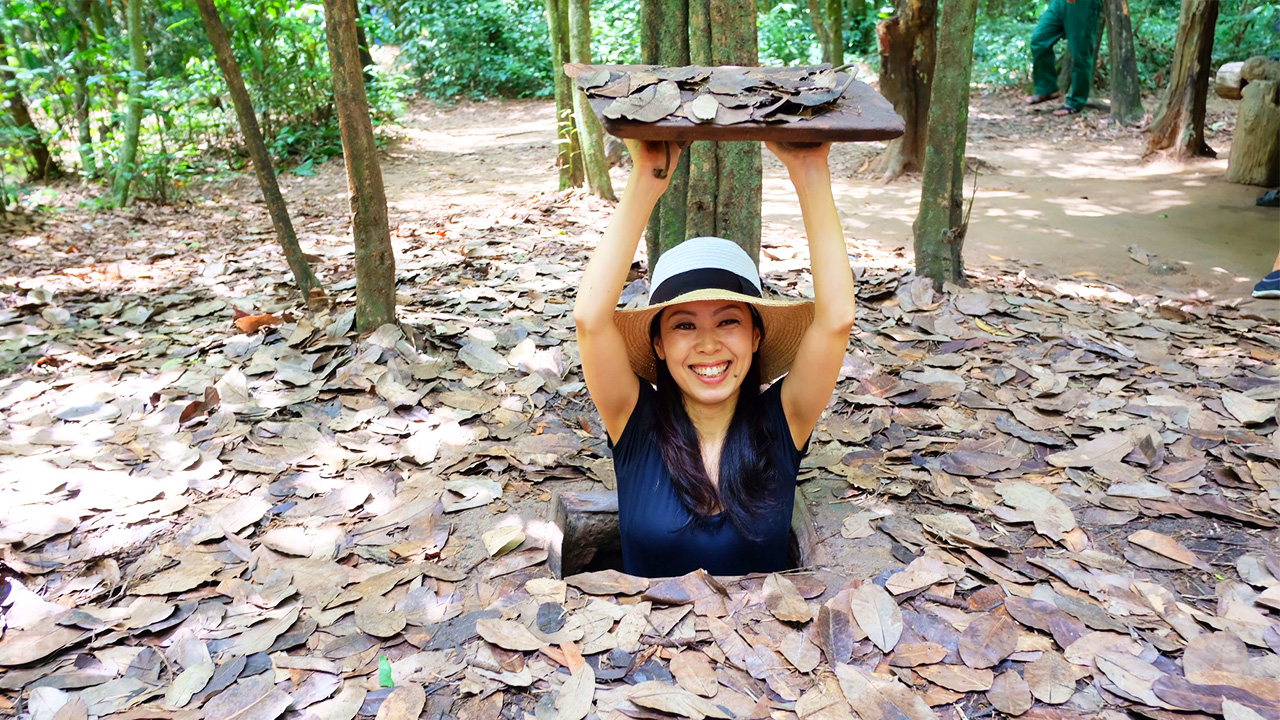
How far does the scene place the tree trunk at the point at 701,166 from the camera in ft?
10.0

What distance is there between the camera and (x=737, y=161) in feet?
10.3

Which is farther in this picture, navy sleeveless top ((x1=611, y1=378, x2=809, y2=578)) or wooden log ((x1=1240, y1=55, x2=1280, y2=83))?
wooden log ((x1=1240, y1=55, x2=1280, y2=83))

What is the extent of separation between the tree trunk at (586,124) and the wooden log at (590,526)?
4.83m

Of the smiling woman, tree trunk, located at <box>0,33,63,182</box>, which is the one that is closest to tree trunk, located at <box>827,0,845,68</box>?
tree trunk, located at <box>0,33,63,182</box>

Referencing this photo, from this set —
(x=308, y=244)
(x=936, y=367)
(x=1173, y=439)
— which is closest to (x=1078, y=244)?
(x=936, y=367)

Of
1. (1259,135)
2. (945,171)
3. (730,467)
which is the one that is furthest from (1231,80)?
(730,467)

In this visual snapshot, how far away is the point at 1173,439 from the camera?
3.04 metres

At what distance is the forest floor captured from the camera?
6.51ft

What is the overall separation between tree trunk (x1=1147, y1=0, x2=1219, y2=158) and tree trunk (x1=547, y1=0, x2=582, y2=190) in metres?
6.38

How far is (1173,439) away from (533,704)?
8.02ft

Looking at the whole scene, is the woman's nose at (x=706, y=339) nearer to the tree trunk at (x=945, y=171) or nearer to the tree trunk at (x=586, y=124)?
the tree trunk at (x=945, y=171)

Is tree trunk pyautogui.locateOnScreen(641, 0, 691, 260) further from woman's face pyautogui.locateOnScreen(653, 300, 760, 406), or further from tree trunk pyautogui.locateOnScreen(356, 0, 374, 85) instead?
tree trunk pyautogui.locateOnScreen(356, 0, 374, 85)

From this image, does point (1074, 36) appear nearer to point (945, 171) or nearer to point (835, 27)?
point (835, 27)

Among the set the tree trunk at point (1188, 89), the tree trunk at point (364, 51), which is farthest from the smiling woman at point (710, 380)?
the tree trunk at point (364, 51)
